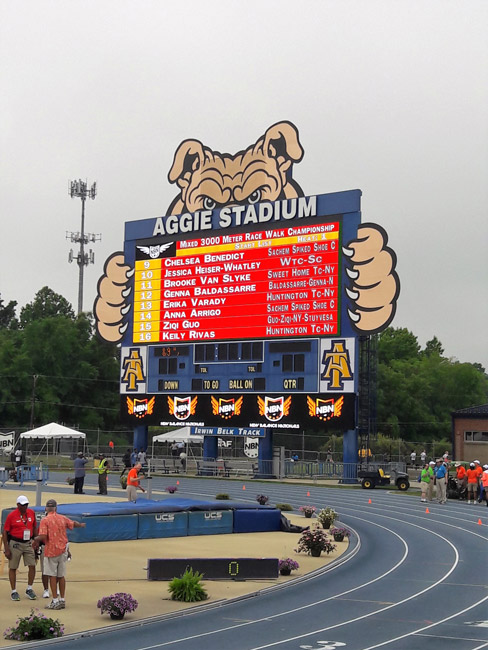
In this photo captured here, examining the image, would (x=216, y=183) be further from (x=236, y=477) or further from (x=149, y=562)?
(x=149, y=562)

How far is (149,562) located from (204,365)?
3563cm

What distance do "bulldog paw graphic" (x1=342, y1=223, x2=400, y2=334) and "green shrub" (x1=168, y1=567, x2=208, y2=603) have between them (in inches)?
1290

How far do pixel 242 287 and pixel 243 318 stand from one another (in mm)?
1665

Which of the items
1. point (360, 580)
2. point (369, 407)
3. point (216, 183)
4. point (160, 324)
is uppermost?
point (216, 183)

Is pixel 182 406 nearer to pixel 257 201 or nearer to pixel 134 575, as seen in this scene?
pixel 257 201

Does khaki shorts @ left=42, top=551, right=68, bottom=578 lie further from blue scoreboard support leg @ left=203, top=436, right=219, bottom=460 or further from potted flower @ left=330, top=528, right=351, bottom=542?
blue scoreboard support leg @ left=203, top=436, right=219, bottom=460

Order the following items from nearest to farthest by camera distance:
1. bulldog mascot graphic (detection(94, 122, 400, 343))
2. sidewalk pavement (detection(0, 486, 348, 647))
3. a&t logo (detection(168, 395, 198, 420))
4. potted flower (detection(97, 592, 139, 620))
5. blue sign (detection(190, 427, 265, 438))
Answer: potted flower (detection(97, 592, 139, 620)) < sidewalk pavement (detection(0, 486, 348, 647)) < bulldog mascot graphic (detection(94, 122, 400, 343)) < blue sign (detection(190, 427, 265, 438)) < a&t logo (detection(168, 395, 198, 420))

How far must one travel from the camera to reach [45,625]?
14.0m

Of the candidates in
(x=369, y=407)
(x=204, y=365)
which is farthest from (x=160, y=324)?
(x=369, y=407)

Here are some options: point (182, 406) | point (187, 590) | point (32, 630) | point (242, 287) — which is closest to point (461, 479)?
point (242, 287)

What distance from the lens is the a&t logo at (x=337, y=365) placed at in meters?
49.7

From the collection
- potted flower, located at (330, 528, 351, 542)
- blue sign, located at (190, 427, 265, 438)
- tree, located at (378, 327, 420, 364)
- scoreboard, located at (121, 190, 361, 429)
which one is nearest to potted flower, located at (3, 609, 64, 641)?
potted flower, located at (330, 528, 351, 542)

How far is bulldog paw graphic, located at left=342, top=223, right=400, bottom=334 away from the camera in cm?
4903

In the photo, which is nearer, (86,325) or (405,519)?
(405,519)
